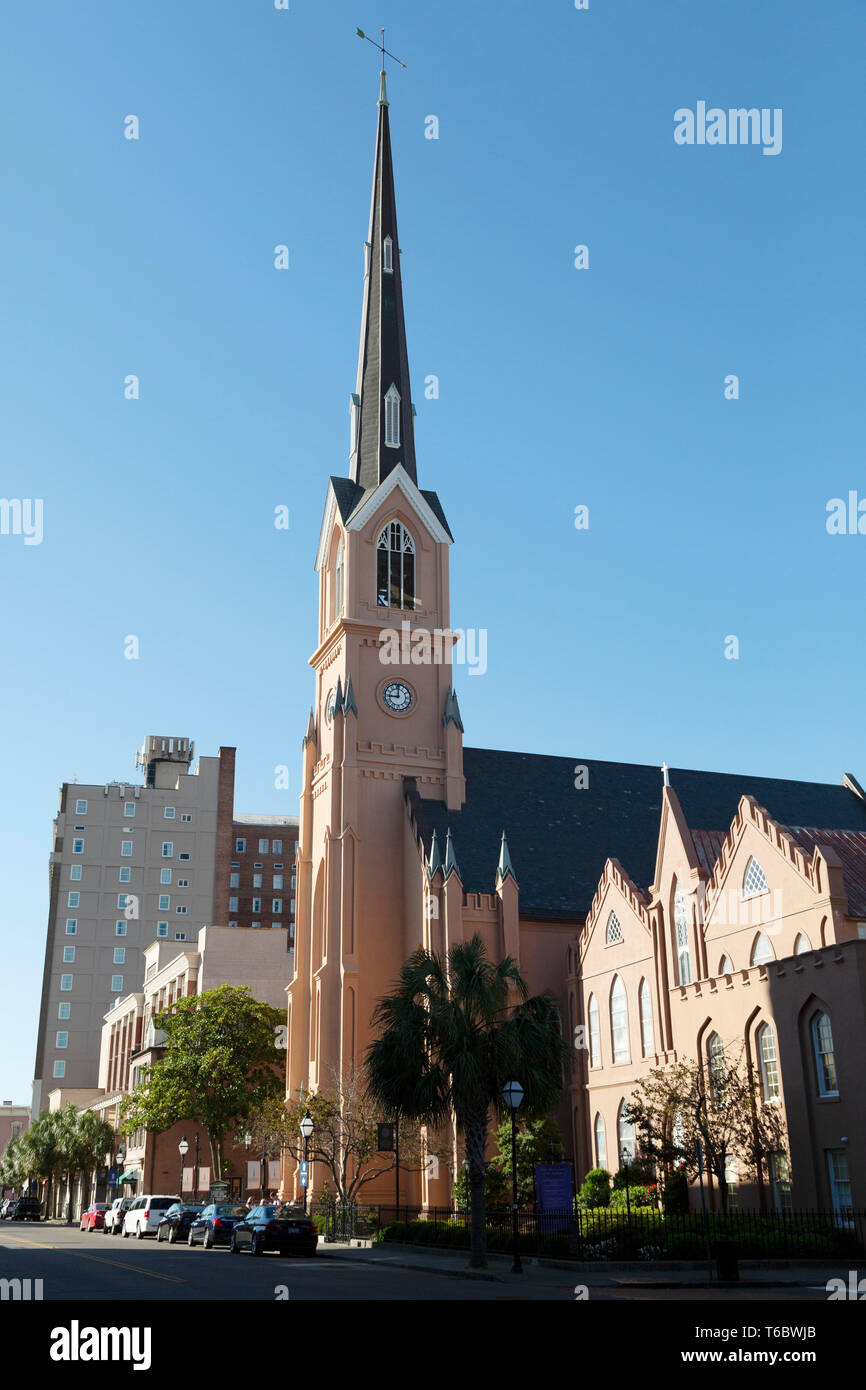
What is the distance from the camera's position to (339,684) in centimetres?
5797

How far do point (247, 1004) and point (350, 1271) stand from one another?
35.4 m

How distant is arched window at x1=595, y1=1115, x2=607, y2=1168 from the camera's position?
46.0m

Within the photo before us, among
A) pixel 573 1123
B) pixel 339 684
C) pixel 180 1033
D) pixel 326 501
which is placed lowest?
pixel 573 1123

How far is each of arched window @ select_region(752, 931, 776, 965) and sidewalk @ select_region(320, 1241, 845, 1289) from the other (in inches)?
414

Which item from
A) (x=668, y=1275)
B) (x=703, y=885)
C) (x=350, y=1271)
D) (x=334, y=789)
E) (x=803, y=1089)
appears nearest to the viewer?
(x=668, y=1275)

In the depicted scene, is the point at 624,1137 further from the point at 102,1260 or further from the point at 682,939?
the point at 102,1260

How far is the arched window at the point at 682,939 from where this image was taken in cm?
4094

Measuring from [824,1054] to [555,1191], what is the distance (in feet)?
26.2

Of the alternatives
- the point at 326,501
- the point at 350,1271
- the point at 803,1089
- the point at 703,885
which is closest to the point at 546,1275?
the point at 350,1271

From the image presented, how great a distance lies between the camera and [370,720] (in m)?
58.0

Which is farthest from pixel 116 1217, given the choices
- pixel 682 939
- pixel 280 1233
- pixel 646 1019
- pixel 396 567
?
pixel 396 567

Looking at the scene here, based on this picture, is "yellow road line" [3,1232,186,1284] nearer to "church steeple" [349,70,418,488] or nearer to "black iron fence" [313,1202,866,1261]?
"black iron fence" [313,1202,866,1261]
